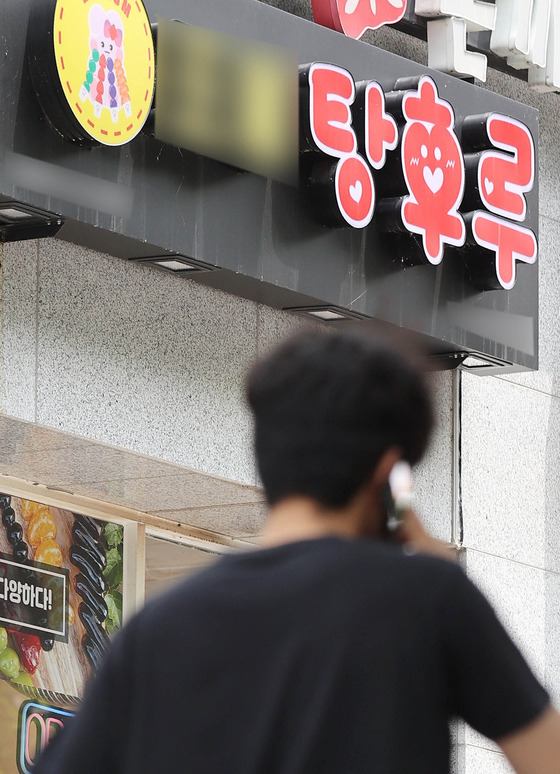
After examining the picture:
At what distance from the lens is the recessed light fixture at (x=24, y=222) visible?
19.0 feet

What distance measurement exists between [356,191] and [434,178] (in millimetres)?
547

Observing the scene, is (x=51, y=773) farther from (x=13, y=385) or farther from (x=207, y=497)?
(x=207, y=497)

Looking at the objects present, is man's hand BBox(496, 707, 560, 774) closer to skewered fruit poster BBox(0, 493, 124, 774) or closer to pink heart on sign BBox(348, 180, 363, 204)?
skewered fruit poster BBox(0, 493, 124, 774)

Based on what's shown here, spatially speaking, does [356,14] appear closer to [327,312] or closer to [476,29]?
[476,29]

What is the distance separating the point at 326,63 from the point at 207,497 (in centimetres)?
198

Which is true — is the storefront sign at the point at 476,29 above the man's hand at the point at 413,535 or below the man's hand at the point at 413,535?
above

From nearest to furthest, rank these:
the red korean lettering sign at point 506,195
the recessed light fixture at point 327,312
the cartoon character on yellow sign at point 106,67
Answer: the cartoon character on yellow sign at point 106,67, the recessed light fixture at point 327,312, the red korean lettering sign at point 506,195

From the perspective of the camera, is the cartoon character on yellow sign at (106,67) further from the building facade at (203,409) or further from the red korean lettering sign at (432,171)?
the red korean lettering sign at (432,171)

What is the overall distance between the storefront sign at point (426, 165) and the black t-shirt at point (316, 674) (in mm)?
4945

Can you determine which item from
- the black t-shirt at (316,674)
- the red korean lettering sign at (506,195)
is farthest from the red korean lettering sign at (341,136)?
the black t-shirt at (316,674)

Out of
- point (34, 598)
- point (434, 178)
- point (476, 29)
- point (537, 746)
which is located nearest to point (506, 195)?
point (434, 178)

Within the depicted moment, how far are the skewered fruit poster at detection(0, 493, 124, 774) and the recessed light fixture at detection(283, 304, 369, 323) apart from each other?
1300mm

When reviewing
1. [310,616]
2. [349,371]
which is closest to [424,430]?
[349,371]

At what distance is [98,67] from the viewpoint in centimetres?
592
